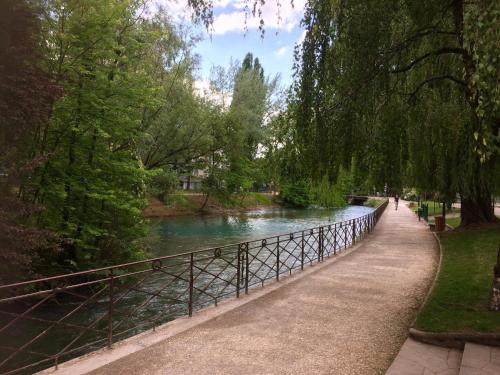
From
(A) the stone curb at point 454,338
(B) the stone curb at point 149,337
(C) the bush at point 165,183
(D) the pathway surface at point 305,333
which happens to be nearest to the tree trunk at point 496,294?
(A) the stone curb at point 454,338

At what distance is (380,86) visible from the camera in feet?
24.8

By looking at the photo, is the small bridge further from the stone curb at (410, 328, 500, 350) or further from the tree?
the stone curb at (410, 328, 500, 350)

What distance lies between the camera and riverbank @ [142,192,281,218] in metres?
32.6

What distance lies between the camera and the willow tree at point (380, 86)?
6.98 meters

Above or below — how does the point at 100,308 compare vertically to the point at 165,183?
below

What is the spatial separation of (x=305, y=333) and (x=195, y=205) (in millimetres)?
34551

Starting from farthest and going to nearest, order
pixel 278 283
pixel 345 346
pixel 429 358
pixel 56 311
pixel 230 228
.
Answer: pixel 230 228
pixel 56 311
pixel 278 283
pixel 345 346
pixel 429 358

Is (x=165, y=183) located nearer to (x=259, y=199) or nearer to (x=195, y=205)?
(x=195, y=205)

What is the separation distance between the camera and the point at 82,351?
25.0ft

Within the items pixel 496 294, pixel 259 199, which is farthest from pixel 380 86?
pixel 259 199

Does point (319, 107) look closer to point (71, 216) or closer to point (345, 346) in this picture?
point (345, 346)

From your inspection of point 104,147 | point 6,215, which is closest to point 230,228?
point 104,147

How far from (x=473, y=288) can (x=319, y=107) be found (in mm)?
4593

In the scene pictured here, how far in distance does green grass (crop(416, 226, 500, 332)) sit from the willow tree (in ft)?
7.81
